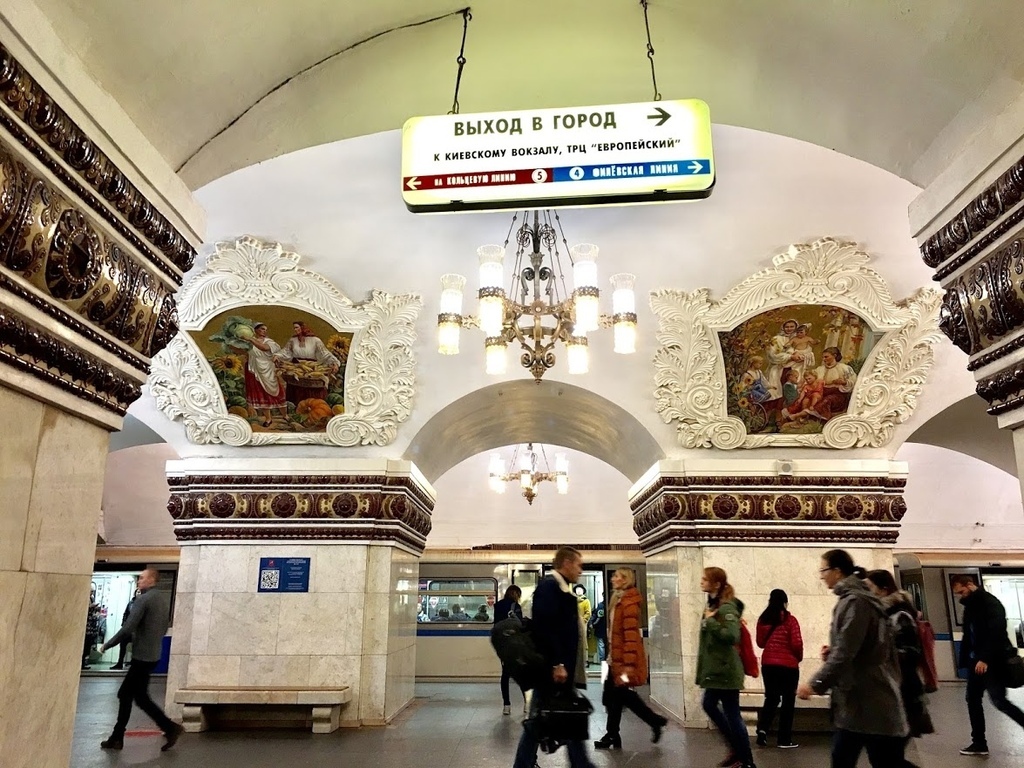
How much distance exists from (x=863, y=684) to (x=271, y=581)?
6.24 m

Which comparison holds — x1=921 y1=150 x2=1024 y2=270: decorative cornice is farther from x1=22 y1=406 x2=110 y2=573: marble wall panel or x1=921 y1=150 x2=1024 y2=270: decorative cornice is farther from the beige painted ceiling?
x1=22 y1=406 x2=110 y2=573: marble wall panel

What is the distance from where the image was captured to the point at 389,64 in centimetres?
308

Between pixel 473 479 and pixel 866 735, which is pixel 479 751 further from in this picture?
pixel 473 479

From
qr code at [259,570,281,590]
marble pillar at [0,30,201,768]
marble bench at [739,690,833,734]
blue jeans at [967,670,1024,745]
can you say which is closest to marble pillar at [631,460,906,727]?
marble bench at [739,690,833,734]

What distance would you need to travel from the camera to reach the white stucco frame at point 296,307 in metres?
7.61

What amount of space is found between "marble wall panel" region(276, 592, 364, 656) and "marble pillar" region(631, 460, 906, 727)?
3.25 meters

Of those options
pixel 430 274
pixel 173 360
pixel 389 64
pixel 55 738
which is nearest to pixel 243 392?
pixel 173 360

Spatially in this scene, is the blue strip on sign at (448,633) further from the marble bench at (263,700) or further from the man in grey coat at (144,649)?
the man in grey coat at (144,649)

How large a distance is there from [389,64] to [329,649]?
632 cm

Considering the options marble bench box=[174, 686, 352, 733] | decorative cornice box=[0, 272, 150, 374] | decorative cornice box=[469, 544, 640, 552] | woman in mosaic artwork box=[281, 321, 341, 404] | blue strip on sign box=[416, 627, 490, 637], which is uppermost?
woman in mosaic artwork box=[281, 321, 341, 404]

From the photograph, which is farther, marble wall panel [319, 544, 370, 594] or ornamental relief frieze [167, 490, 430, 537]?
ornamental relief frieze [167, 490, 430, 537]

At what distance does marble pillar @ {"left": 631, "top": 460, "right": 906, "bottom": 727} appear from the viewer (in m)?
7.84

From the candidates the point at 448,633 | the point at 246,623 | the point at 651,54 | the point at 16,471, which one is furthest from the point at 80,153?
the point at 448,633

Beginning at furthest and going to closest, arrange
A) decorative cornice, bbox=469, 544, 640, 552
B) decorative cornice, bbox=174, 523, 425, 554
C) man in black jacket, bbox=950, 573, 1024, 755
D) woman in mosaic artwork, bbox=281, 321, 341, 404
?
decorative cornice, bbox=469, 544, 640, 552, decorative cornice, bbox=174, 523, 425, 554, woman in mosaic artwork, bbox=281, 321, 341, 404, man in black jacket, bbox=950, 573, 1024, 755
